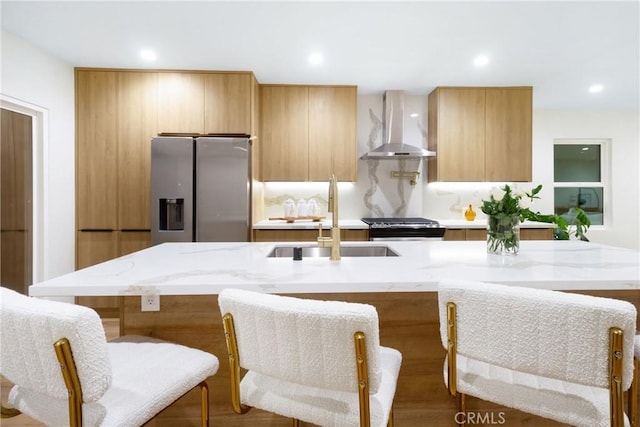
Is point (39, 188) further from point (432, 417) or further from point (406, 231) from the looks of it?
point (432, 417)

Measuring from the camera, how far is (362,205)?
4.43 m

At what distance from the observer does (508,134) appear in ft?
13.3

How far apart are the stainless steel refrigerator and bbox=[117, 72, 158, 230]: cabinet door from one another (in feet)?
1.16

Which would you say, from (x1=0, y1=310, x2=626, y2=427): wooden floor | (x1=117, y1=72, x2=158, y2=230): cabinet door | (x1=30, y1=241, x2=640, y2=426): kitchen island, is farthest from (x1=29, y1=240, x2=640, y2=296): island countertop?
(x1=117, y1=72, x2=158, y2=230): cabinet door

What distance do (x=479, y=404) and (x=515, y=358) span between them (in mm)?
757

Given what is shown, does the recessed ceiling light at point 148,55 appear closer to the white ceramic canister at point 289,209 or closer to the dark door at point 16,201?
the dark door at point 16,201

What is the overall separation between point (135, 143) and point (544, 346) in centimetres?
376

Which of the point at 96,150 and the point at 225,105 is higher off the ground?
→ the point at 225,105

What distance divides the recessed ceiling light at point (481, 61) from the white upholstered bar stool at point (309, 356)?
3234mm

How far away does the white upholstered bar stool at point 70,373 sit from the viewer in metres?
0.79

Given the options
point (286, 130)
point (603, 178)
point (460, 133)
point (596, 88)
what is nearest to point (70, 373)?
point (286, 130)

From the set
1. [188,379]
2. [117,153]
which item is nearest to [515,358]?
[188,379]

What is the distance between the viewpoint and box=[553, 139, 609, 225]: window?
504cm

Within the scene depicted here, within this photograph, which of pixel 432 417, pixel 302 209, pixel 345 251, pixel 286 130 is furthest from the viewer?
pixel 302 209
